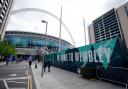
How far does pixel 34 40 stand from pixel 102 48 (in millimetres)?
93828

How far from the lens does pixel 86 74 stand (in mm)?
11477

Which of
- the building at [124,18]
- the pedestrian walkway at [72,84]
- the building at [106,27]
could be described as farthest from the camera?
the building at [106,27]

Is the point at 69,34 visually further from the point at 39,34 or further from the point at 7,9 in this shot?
the point at 7,9

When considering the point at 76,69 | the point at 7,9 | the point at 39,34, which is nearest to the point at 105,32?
the point at 39,34

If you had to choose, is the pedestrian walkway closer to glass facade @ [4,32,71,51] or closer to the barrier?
the barrier

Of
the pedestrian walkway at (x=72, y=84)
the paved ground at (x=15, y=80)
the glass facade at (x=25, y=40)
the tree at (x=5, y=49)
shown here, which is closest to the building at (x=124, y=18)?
the glass facade at (x=25, y=40)

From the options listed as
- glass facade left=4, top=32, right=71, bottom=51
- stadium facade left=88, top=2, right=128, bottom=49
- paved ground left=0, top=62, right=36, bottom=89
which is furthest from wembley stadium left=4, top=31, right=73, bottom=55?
paved ground left=0, top=62, right=36, bottom=89

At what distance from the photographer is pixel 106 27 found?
124 m

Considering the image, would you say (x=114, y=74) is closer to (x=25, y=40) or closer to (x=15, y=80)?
(x=15, y=80)

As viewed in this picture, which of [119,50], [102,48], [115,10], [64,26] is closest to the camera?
[119,50]

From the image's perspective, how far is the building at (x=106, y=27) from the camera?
365 ft

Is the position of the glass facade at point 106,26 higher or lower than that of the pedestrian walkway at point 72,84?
higher

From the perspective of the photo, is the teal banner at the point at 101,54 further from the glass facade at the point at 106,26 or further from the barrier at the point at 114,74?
the glass facade at the point at 106,26

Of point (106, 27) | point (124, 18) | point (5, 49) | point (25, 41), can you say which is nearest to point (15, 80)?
point (5, 49)
